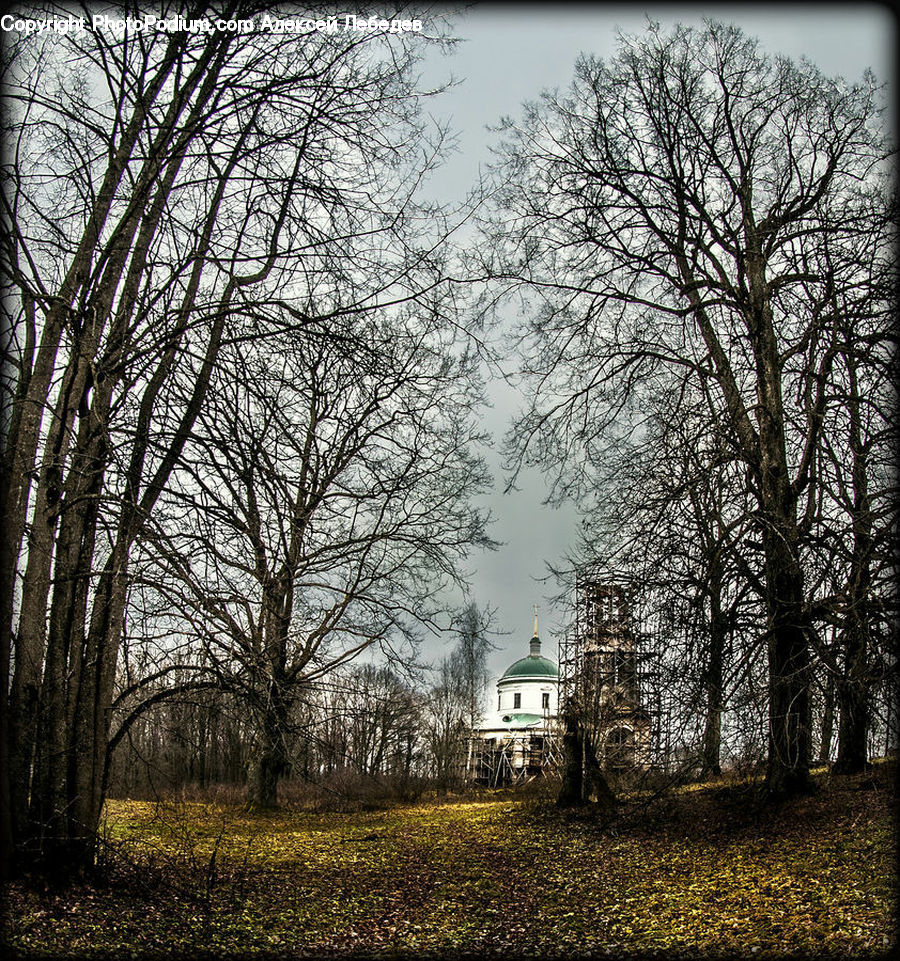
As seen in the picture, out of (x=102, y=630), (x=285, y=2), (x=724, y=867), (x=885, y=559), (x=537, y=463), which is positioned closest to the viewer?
(x=285, y=2)

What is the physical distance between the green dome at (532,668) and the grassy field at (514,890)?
51983 mm

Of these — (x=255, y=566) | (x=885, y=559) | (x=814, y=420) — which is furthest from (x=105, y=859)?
(x=814, y=420)

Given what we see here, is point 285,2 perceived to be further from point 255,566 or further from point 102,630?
point 102,630

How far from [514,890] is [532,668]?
5701 cm

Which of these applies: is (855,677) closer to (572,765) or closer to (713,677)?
(713,677)

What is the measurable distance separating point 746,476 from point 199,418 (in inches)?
288

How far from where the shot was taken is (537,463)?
13.6 metres

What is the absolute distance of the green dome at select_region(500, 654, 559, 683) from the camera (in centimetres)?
6588

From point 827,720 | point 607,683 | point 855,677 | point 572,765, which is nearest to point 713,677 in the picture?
point 855,677

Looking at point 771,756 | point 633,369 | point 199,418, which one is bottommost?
point 771,756

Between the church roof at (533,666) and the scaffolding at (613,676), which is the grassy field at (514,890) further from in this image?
the church roof at (533,666)

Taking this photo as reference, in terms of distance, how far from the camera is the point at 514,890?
1037 cm

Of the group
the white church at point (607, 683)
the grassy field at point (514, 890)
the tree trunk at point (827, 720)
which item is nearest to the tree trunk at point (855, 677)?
the tree trunk at point (827, 720)

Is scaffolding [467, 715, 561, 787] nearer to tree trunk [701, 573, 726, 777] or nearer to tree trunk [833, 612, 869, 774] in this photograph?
tree trunk [701, 573, 726, 777]
